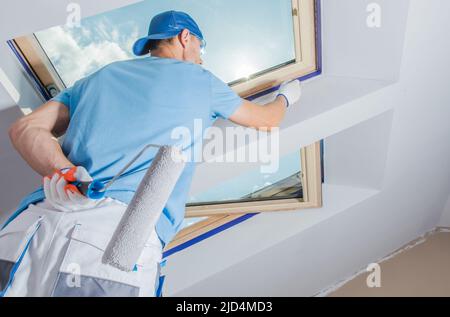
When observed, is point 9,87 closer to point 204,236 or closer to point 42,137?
point 42,137

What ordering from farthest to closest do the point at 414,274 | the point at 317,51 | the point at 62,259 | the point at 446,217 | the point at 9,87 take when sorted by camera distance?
1. the point at 446,217
2. the point at 414,274
3. the point at 317,51
4. the point at 9,87
5. the point at 62,259

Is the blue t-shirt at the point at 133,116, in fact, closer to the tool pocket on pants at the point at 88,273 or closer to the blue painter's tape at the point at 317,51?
the tool pocket on pants at the point at 88,273

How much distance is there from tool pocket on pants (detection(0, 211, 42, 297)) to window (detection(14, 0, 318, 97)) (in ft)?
2.15

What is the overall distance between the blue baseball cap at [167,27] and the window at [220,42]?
0.17 metres

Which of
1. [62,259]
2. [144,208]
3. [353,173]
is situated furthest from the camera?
[353,173]

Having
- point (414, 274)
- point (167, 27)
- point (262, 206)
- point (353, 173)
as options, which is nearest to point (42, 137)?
point (167, 27)

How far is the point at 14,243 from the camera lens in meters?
1.09

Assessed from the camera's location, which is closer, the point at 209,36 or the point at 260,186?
the point at 209,36

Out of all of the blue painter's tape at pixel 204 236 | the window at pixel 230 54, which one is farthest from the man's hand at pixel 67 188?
the blue painter's tape at pixel 204 236

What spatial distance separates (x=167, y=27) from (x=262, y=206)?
48.3 inches

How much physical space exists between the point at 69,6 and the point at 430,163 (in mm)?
1910

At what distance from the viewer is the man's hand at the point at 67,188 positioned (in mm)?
1002

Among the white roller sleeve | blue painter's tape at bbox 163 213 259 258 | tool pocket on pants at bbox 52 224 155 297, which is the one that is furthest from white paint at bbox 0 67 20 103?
blue painter's tape at bbox 163 213 259 258
